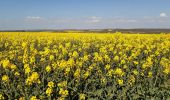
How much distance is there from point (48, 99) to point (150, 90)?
9.30 feet

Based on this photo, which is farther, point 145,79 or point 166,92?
point 145,79

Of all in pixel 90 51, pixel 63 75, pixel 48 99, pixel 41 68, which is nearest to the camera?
pixel 48 99

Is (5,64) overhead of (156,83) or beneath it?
overhead

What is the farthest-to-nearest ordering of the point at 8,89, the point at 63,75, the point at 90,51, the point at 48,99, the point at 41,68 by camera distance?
the point at 90,51, the point at 41,68, the point at 63,75, the point at 8,89, the point at 48,99

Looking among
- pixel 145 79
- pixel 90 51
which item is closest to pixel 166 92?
pixel 145 79

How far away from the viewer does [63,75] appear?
31.5 ft

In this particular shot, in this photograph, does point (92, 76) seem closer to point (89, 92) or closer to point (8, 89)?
point (89, 92)

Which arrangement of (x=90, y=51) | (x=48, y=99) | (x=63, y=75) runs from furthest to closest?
(x=90, y=51) → (x=63, y=75) → (x=48, y=99)

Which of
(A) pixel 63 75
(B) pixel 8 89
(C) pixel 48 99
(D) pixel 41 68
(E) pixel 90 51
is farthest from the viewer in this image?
(E) pixel 90 51

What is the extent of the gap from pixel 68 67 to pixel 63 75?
32 cm

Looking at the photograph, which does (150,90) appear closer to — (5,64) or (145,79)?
(145,79)

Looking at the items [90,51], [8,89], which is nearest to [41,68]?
[8,89]

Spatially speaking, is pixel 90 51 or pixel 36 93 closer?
pixel 36 93

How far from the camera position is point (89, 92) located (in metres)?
8.70
